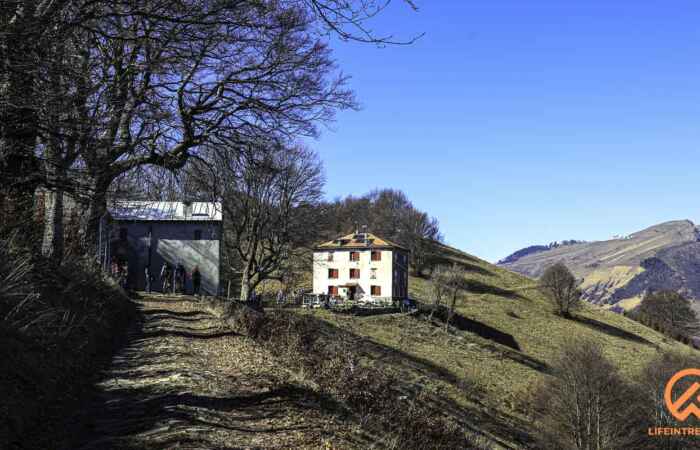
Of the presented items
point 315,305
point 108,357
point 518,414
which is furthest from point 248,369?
point 315,305

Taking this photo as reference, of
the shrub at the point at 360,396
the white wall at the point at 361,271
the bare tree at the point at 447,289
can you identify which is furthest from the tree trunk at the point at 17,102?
the white wall at the point at 361,271

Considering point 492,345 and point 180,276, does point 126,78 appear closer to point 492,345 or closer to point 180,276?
point 180,276

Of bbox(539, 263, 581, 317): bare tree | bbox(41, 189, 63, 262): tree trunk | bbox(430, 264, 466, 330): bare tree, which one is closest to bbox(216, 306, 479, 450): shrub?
Result: bbox(41, 189, 63, 262): tree trunk

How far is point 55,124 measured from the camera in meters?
8.08

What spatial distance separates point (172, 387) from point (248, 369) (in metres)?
1.89

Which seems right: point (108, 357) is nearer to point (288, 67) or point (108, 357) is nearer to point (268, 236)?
point (288, 67)

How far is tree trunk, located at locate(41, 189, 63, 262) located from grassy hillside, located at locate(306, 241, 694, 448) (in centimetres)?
1378

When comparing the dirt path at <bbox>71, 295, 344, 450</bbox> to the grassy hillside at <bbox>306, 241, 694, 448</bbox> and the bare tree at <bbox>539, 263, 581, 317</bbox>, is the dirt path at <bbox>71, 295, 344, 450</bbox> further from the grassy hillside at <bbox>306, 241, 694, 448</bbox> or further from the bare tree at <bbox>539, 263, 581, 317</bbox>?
the bare tree at <bbox>539, 263, 581, 317</bbox>

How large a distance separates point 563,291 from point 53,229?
Answer: 7941 centimetres

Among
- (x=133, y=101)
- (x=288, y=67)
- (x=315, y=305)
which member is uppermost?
(x=288, y=67)

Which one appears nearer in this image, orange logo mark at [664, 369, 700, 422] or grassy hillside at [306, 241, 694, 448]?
grassy hillside at [306, 241, 694, 448]

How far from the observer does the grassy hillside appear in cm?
3250

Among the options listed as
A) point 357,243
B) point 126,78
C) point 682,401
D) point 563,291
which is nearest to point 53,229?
point 126,78

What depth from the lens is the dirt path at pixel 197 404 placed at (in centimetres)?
617
